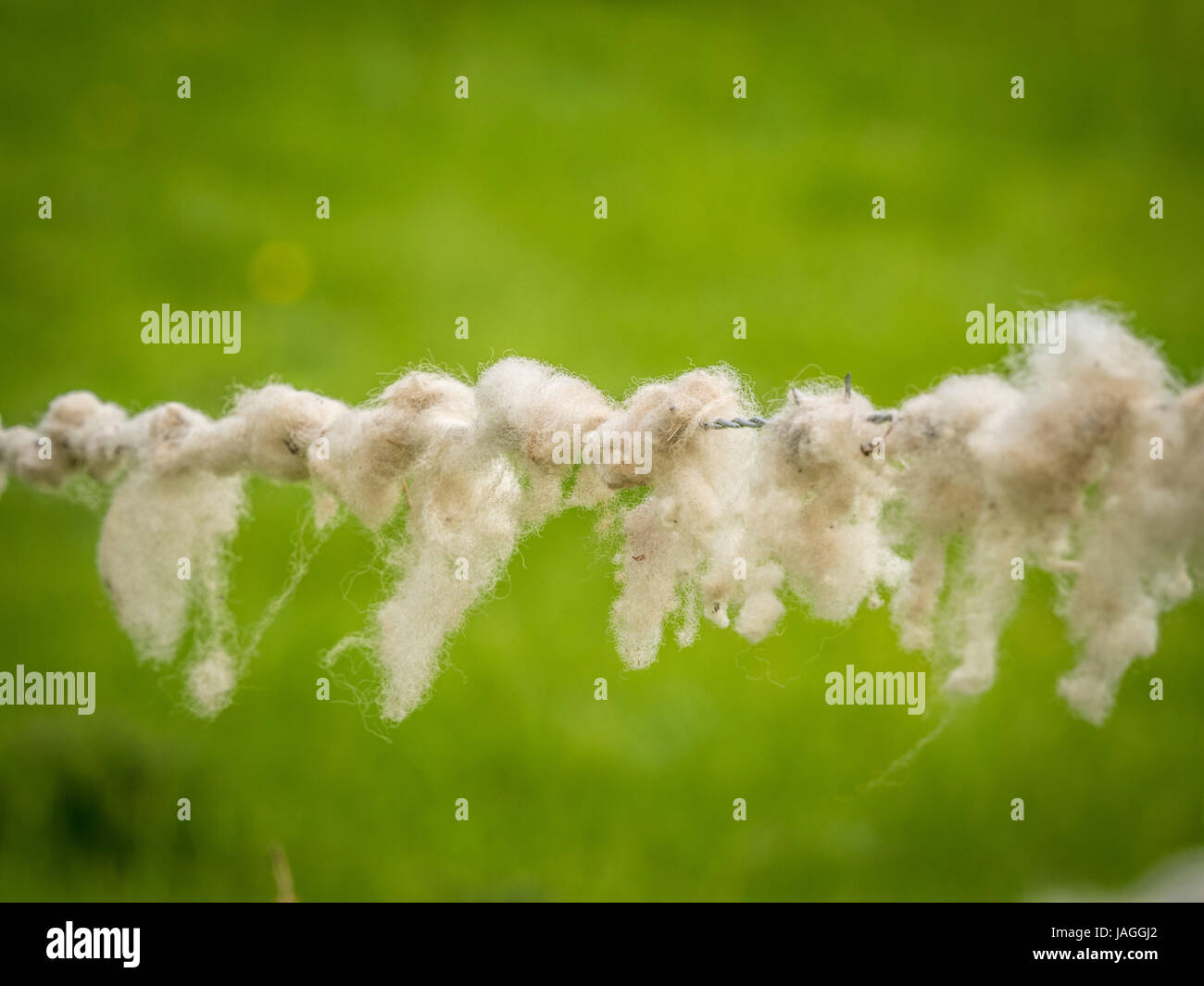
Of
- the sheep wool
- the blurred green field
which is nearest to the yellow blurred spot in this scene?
the blurred green field

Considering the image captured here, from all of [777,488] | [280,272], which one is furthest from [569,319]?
[777,488]

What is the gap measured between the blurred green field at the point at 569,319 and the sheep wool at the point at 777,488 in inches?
8.0

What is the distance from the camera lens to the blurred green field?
3.43 m

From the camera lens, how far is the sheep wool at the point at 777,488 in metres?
1.22

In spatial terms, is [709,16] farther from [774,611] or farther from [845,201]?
[774,611]

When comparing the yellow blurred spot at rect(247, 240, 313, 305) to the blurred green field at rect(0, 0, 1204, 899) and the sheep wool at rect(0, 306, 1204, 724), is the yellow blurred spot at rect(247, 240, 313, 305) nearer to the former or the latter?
the blurred green field at rect(0, 0, 1204, 899)

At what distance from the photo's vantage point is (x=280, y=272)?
562 cm

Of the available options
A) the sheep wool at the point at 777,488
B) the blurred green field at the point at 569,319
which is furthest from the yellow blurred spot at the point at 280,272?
the sheep wool at the point at 777,488

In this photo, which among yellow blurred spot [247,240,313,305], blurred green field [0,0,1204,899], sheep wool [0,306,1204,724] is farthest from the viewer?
yellow blurred spot [247,240,313,305]

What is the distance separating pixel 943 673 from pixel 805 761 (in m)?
2.26

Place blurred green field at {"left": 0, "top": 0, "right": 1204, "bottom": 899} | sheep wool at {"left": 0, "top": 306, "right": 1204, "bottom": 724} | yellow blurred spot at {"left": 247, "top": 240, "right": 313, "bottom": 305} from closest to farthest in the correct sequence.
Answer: sheep wool at {"left": 0, "top": 306, "right": 1204, "bottom": 724}
blurred green field at {"left": 0, "top": 0, "right": 1204, "bottom": 899}
yellow blurred spot at {"left": 247, "top": 240, "right": 313, "bottom": 305}

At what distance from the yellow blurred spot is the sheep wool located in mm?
3653

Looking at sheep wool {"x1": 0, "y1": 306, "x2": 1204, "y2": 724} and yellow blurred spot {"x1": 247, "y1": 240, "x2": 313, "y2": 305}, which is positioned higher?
yellow blurred spot {"x1": 247, "y1": 240, "x2": 313, "y2": 305}

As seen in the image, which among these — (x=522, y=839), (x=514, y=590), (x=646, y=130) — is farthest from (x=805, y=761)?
(x=646, y=130)
